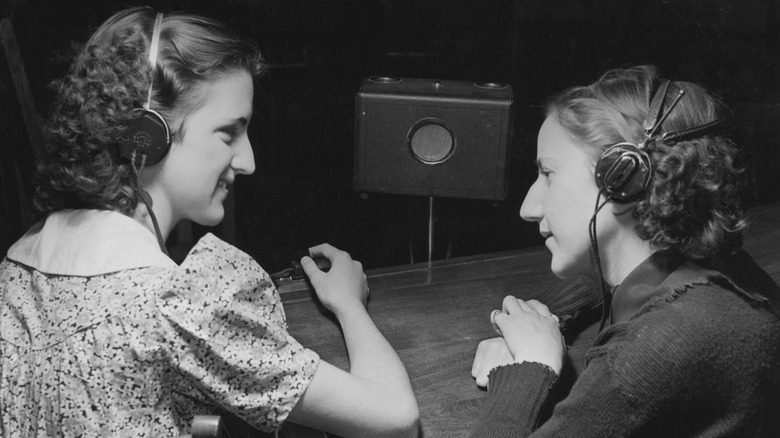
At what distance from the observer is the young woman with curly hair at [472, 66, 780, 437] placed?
104 cm

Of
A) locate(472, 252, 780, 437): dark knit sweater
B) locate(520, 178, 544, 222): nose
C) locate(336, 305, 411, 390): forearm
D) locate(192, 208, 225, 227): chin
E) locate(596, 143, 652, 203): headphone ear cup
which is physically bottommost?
locate(336, 305, 411, 390): forearm

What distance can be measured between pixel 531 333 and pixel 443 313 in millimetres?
280

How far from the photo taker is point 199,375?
105 centimetres

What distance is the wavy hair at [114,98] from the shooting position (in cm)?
117

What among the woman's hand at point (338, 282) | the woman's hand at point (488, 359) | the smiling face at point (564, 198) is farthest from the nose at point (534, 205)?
the woman's hand at point (338, 282)

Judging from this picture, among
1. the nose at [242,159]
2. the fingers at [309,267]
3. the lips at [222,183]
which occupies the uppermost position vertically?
the nose at [242,159]

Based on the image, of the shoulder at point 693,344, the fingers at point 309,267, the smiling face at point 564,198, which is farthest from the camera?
the fingers at point 309,267

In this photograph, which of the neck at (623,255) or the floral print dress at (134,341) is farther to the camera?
the neck at (623,255)

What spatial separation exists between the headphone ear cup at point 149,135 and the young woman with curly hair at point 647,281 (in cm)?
60

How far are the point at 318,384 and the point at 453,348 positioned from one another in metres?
0.37

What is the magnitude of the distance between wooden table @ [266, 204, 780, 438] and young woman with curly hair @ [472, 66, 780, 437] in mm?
67

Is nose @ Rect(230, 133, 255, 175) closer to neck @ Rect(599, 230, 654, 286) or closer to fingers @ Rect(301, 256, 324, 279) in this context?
fingers @ Rect(301, 256, 324, 279)

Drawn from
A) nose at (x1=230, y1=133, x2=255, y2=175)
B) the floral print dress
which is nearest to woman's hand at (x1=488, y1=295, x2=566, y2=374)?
the floral print dress

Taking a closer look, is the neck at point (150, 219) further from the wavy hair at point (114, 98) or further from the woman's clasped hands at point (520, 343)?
the woman's clasped hands at point (520, 343)
